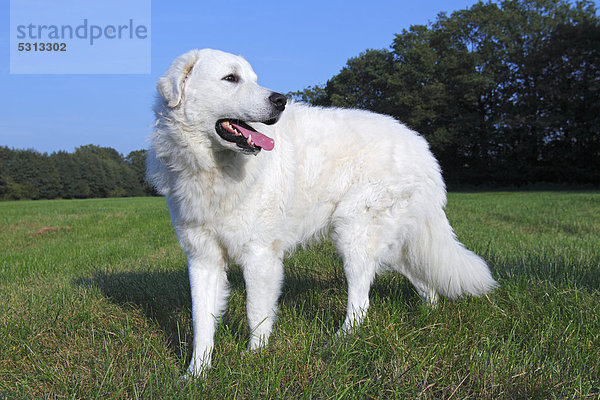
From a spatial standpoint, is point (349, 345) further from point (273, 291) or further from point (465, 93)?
point (465, 93)

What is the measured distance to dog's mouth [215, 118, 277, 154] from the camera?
102 inches

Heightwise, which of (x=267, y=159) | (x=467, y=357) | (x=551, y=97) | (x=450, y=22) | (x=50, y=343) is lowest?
(x=50, y=343)

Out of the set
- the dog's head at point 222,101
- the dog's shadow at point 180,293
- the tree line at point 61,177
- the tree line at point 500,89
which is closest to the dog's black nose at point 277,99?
the dog's head at point 222,101

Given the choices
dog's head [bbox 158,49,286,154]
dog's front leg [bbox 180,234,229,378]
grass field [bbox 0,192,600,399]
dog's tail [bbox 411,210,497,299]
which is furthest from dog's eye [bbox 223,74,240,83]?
dog's tail [bbox 411,210,497,299]

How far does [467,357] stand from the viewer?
227 cm

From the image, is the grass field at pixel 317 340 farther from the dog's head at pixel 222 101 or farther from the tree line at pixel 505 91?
the tree line at pixel 505 91

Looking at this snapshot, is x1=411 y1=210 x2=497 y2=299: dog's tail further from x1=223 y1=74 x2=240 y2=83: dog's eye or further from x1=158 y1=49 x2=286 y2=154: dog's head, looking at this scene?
x1=223 y1=74 x2=240 y2=83: dog's eye

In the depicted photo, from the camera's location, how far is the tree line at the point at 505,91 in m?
26.5

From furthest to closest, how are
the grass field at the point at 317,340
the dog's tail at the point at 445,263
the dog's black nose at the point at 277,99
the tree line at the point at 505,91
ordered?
1. the tree line at the point at 505,91
2. the dog's tail at the point at 445,263
3. the dog's black nose at the point at 277,99
4. the grass field at the point at 317,340

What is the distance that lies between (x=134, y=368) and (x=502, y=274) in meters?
2.89

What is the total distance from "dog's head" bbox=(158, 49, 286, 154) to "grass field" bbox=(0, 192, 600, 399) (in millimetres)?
1134

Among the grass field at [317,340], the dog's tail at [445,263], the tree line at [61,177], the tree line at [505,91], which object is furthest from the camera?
the tree line at [61,177]

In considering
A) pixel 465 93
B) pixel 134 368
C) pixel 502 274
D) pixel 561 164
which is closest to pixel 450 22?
pixel 465 93

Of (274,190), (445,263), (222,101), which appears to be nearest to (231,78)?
(222,101)
